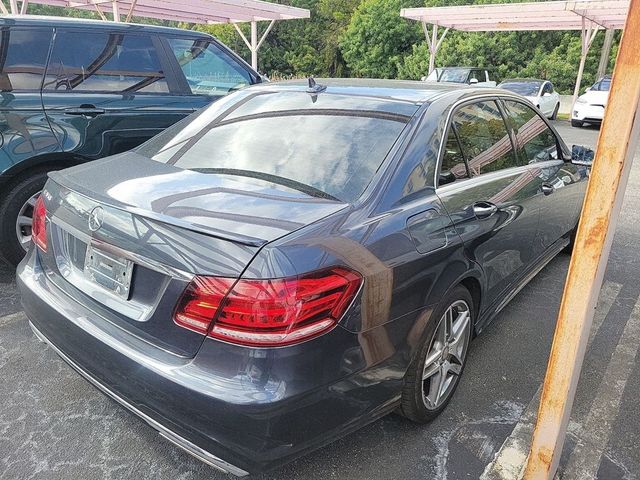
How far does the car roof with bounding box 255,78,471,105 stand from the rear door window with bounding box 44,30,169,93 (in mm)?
1790

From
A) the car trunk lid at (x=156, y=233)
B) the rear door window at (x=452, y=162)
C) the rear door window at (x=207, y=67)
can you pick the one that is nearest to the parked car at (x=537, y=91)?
the rear door window at (x=207, y=67)

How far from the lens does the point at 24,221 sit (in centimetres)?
381

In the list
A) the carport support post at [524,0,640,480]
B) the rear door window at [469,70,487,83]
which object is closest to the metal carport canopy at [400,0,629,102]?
the rear door window at [469,70,487,83]

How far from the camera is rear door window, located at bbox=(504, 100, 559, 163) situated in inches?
131

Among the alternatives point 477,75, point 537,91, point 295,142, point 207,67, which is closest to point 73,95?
point 207,67

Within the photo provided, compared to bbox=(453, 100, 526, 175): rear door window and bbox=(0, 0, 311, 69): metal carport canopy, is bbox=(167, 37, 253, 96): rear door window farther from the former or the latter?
bbox=(0, 0, 311, 69): metal carport canopy

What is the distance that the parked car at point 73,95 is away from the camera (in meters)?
3.64

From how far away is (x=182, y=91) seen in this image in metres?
4.59

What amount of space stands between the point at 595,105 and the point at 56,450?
16650mm

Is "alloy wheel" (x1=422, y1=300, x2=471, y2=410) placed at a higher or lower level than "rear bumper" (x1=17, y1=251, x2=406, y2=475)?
lower

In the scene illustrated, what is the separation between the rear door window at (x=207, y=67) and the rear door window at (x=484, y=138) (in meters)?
2.83

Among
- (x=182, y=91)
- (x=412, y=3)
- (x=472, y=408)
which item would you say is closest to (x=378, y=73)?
(x=412, y=3)

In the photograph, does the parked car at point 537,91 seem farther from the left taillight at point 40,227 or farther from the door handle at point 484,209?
the left taillight at point 40,227

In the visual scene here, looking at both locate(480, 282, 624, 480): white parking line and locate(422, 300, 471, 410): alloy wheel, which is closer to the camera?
locate(480, 282, 624, 480): white parking line
